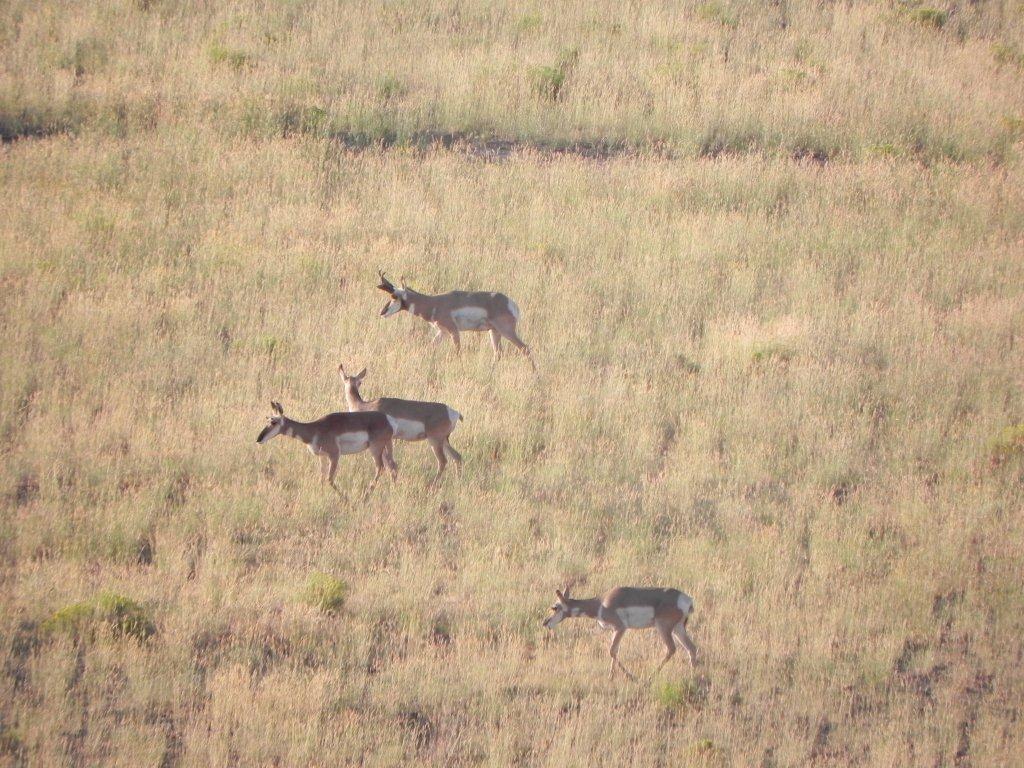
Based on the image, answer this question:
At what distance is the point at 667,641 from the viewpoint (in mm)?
11312

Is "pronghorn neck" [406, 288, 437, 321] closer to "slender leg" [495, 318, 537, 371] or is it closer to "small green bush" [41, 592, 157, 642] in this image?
"slender leg" [495, 318, 537, 371]

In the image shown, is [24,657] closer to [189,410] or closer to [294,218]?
[189,410]

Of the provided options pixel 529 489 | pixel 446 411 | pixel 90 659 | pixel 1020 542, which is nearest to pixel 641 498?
pixel 529 489

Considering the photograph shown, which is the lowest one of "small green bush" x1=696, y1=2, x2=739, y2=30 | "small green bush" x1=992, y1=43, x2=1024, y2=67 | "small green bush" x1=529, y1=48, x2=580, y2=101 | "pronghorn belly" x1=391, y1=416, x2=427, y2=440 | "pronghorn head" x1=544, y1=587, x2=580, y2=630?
"pronghorn head" x1=544, y1=587, x2=580, y2=630

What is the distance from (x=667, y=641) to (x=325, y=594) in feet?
10.3

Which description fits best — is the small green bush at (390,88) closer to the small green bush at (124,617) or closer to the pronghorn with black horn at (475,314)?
the pronghorn with black horn at (475,314)

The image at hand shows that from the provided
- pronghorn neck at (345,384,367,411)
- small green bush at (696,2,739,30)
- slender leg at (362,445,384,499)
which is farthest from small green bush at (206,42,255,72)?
slender leg at (362,445,384,499)

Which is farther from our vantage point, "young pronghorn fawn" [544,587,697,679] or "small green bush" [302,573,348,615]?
"small green bush" [302,573,348,615]

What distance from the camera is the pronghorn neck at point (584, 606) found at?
446 inches

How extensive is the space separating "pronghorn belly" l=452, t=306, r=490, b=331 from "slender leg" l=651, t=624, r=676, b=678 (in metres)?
6.57

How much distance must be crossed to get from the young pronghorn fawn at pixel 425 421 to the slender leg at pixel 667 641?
12.6 ft

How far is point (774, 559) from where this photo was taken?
13.2 meters

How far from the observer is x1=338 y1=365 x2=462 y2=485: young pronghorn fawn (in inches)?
559

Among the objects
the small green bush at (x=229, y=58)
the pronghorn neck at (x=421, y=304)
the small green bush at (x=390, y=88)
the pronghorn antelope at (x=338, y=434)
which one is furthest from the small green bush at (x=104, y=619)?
the small green bush at (x=229, y=58)
